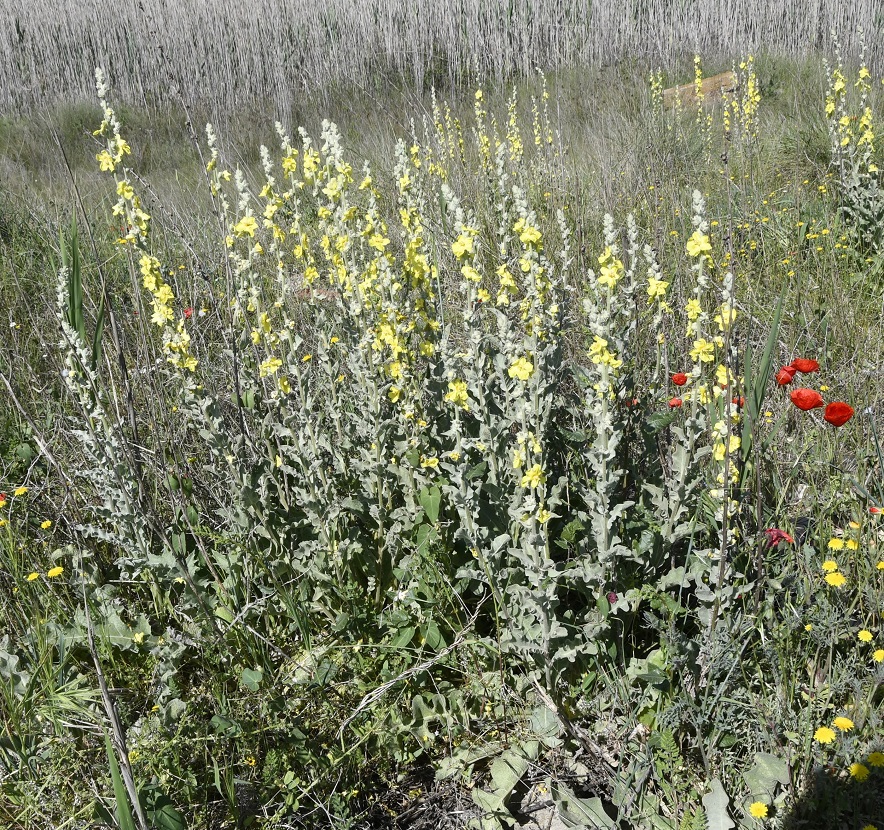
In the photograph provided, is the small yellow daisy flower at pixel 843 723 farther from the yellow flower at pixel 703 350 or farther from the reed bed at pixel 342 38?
the reed bed at pixel 342 38

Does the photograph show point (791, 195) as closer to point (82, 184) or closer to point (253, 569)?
point (253, 569)

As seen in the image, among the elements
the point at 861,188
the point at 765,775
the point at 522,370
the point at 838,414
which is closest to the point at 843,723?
the point at 765,775

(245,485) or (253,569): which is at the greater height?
(245,485)

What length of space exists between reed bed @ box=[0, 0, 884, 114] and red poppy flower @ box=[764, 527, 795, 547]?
7.99 m

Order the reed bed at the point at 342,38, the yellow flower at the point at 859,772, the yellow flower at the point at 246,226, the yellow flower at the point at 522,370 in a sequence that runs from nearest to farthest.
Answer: the yellow flower at the point at 859,772 < the yellow flower at the point at 522,370 < the yellow flower at the point at 246,226 < the reed bed at the point at 342,38

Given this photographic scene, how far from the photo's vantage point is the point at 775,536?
1840mm

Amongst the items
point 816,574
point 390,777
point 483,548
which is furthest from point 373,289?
point 816,574

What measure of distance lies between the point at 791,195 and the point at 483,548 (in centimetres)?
407

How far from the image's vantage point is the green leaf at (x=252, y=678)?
1969mm

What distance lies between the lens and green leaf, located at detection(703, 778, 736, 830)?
1.59 meters

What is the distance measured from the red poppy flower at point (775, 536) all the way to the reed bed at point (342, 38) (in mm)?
7991

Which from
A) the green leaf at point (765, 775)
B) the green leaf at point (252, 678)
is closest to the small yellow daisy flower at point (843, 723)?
the green leaf at point (765, 775)

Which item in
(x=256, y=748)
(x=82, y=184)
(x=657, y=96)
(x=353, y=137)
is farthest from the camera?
(x=353, y=137)

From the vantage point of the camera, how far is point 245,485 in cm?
221
